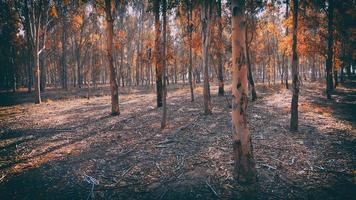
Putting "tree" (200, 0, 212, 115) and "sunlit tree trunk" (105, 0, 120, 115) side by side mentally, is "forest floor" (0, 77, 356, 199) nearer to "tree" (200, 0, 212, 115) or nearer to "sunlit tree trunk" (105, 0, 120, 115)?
"tree" (200, 0, 212, 115)

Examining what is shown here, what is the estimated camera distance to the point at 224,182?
7.08m

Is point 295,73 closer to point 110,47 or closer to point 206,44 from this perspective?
point 206,44

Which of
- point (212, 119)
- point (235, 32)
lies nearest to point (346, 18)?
point (212, 119)

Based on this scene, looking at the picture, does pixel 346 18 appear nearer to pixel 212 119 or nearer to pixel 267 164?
pixel 212 119

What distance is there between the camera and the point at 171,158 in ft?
29.5

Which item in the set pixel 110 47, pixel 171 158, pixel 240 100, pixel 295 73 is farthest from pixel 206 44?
pixel 240 100

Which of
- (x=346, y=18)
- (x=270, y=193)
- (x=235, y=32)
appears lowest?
(x=270, y=193)

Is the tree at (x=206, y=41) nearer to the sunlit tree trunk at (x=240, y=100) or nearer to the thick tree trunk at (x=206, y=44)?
the thick tree trunk at (x=206, y=44)

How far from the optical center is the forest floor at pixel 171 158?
22.3 ft

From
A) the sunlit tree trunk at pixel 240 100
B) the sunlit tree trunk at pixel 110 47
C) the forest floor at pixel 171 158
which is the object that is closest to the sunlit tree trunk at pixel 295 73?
the forest floor at pixel 171 158

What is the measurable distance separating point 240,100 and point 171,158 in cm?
363

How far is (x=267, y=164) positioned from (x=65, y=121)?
40.1ft

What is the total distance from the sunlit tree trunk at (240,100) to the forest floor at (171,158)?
55 centimetres

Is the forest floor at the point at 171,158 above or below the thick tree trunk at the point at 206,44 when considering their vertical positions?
below
